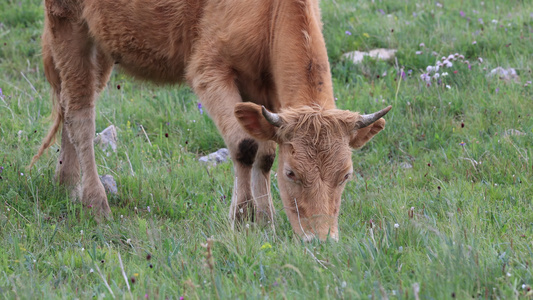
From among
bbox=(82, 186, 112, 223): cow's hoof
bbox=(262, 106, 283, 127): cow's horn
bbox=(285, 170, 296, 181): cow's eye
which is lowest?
bbox=(82, 186, 112, 223): cow's hoof

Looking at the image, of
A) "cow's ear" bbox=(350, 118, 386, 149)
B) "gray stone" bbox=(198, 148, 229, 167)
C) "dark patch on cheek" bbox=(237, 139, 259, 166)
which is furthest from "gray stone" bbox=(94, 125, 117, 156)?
"cow's ear" bbox=(350, 118, 386, 149)

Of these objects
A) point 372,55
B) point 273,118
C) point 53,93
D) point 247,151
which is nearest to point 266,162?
point 247,151

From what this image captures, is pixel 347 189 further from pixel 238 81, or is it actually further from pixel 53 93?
pixel 53 93

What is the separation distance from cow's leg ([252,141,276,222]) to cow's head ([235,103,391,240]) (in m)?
0.85

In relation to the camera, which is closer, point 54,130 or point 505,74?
point 54,130

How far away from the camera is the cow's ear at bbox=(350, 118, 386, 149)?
14.1 feet

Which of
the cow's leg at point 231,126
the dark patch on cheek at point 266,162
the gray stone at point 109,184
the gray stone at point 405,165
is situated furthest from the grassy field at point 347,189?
the dark patch on cheek at point 266,162

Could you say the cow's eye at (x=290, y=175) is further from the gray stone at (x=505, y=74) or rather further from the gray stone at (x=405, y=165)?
the gray stone at (x=505, y=74)

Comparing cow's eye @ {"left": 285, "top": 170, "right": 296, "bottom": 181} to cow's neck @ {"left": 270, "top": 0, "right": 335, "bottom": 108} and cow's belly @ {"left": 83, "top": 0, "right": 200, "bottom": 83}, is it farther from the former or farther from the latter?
cow's belly @ {"left": 83, "top": 0, "right": 200, "bottom": 83}

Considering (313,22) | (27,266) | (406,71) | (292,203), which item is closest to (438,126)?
(406,71)

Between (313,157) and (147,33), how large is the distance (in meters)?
2.09

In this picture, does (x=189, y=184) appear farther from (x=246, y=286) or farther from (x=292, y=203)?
(x=246, y=286)

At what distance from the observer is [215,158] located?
20.9ft

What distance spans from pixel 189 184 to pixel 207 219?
0.89 meters
